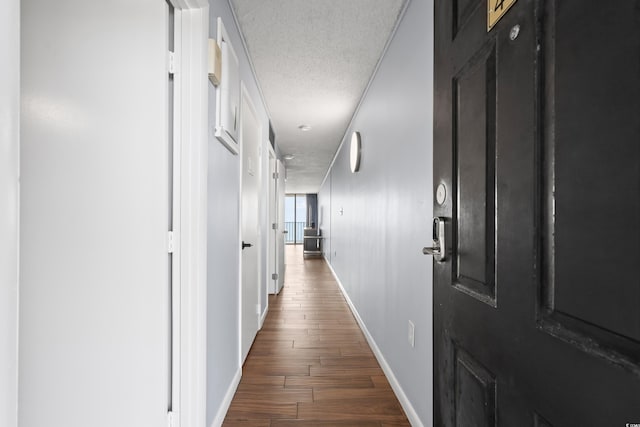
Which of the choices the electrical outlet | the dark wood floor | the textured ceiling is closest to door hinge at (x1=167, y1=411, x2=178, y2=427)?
the dark wood floor

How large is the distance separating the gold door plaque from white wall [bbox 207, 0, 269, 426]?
1.18 metres

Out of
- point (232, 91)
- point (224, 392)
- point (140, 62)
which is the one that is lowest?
point (224, 392)

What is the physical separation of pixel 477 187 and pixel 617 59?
13.8 inches

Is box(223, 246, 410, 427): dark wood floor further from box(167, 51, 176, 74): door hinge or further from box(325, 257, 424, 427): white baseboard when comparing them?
box(167, 51, 176, 74): door hinge

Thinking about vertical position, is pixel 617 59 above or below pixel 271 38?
below

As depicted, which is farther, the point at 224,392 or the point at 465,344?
the point at 224,392

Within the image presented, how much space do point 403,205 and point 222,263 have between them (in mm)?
1077

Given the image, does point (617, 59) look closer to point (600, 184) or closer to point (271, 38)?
point (600, 184)

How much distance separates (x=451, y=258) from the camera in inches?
33.4

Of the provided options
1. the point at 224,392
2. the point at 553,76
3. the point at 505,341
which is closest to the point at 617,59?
the point at 553,76

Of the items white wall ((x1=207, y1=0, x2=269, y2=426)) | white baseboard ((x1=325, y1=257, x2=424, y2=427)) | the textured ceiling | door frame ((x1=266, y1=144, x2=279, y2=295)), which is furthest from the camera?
door frame ((x1=266, y1=144, x2=279, y2=295))

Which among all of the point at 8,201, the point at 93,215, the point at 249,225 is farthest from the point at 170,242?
the point at 249,225

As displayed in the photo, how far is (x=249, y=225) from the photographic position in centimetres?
249

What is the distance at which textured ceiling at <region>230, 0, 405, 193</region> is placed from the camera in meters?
1.83
